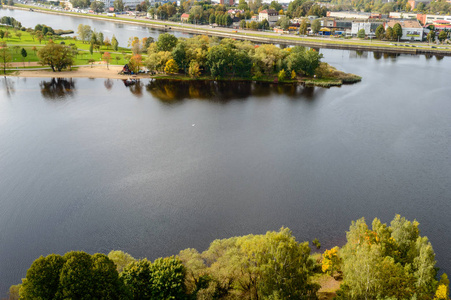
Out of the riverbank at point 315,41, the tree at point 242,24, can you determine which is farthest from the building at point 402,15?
the tree at point 242,24

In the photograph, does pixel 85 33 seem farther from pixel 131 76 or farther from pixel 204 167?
pixel 204 167

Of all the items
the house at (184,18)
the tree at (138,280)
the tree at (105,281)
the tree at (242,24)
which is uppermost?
the house at (184,18)

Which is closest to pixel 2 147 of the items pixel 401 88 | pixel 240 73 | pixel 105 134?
pixel 105 134

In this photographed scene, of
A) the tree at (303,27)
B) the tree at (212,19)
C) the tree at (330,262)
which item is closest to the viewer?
the tree at (330,262)

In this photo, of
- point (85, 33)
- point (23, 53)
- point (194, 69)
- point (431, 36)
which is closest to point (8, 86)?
point (23, 53)

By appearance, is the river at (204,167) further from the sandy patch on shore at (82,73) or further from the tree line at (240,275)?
the sandy patch on shore at (82,73)

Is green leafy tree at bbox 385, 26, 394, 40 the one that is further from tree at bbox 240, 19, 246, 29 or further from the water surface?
the water surface
